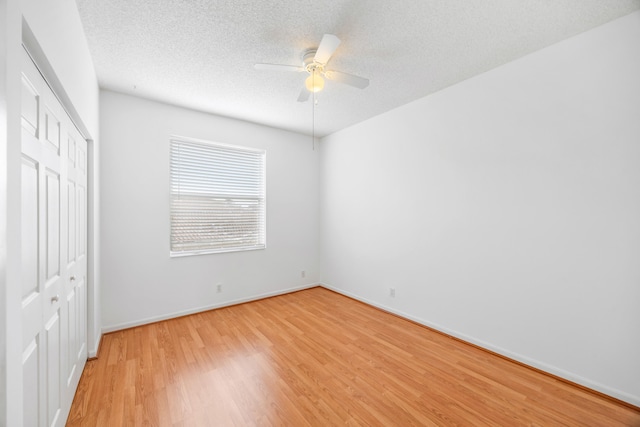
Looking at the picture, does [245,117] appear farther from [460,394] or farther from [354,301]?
[460,394]

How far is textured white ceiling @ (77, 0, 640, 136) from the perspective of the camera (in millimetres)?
1709

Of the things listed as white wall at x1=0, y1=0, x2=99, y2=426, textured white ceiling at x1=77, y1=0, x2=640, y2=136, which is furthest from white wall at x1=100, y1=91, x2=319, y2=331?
white wall at x1=0, y1=0, x2=99, y2=426

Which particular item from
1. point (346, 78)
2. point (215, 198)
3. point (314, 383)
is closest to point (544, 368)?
point (314, 383)

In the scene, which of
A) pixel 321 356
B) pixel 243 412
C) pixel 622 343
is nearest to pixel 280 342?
pixel 321 356

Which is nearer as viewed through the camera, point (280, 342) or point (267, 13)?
point (267, 13)

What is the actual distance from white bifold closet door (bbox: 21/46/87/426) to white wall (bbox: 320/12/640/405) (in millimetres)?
3171

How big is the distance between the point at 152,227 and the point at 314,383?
2.56 m

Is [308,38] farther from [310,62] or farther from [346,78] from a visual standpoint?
[346,78]

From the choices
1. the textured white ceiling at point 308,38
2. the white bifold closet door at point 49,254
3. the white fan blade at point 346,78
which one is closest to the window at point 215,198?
the textured white ceiling at point 308,38

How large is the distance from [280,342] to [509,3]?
336 cm

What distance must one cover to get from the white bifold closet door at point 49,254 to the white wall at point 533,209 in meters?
3.17

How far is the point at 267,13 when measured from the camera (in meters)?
1.75

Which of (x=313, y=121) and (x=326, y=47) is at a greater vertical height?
(x=313, y=121)

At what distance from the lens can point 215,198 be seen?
11.8 ft
